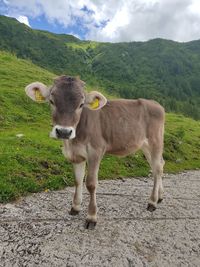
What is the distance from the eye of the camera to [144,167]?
2291 centimetres

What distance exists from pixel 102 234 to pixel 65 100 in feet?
13.1

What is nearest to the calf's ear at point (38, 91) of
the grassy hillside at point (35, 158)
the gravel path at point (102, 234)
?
the gravel path at point (102, 234)

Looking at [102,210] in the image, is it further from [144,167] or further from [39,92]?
[144,167]

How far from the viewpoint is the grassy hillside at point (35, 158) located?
14719 mm

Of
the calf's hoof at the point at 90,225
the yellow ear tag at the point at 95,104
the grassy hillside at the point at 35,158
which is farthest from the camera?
the grassy hillside at the point at 35,158

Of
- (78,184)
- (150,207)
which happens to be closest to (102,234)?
(78,184)

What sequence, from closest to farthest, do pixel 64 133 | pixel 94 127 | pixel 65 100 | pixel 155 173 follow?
pixel 64 133 → pixel 65 100 → pixel 94 127 → pixel 155 173

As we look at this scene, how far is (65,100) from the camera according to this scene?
9.38 m

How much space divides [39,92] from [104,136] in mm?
2498

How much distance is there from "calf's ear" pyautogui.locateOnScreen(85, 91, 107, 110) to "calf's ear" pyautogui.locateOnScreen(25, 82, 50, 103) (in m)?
1.12

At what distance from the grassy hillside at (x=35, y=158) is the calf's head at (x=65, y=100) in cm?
464

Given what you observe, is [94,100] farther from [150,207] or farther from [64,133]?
[150,207]

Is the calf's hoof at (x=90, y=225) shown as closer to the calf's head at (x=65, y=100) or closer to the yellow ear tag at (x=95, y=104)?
the calf's head at (x=65, y=100)

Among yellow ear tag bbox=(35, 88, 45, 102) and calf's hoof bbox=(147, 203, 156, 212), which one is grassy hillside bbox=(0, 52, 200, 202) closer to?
calf's hoof bbox=(147, 203, 156, 212)
